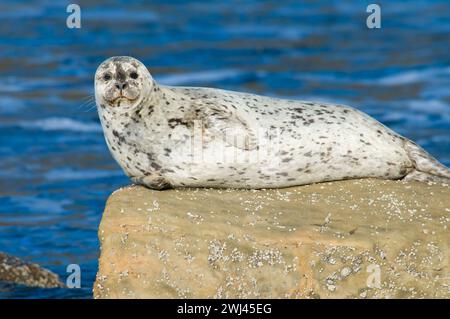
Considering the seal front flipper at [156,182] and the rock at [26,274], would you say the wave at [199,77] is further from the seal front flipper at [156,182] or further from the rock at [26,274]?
the seal front flipper at [156,182]

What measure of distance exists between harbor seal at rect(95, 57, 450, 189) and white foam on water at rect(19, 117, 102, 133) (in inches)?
284

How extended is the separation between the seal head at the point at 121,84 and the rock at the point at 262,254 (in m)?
0.79

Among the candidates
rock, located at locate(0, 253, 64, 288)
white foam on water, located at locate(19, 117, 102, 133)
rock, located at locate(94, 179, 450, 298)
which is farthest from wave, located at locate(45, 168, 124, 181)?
A: rock, located at locate(94, 179, 450, 298)

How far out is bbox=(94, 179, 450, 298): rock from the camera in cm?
775

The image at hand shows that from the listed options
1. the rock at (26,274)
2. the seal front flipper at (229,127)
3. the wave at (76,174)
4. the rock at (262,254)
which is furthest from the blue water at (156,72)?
the rock at (262,254)

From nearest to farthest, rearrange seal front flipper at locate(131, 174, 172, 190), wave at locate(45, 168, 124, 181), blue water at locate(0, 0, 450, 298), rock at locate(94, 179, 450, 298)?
1. rock at locate(94, 179, 450, 298)
2. seal front flipper at locate(131, 174, 172, 190)
3. blue water at locate(0, 0, 450, 298)
4. wave at locate(45, 168, 124, 181)

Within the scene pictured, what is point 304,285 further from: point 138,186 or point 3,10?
point 3,10

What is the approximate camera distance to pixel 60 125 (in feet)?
54.0

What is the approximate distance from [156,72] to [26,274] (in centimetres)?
796

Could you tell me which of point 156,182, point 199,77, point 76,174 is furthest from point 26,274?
point 199,77

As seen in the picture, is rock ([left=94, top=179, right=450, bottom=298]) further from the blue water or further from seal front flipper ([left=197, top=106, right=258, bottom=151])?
the blue water

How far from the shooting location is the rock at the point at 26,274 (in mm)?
10828

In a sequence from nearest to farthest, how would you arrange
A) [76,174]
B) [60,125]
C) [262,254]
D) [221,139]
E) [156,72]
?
Result: [262,254], [221,139], [76,174], [60,125], [156,72]

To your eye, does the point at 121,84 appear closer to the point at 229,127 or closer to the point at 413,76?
the point at 229,127
